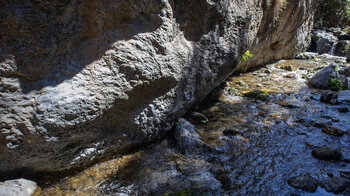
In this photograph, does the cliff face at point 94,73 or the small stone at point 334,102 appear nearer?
the cliff face at point 94,73

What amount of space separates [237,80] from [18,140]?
6.51m

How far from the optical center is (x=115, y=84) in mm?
2668

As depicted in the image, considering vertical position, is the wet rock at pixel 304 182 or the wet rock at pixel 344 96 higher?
the wet rock at pixel 344 96

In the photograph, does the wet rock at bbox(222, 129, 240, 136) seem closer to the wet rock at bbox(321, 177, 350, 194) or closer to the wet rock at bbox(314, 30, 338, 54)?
the wet rock at bbox(321, 177, 350, 194)

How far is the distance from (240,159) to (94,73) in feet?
8.35

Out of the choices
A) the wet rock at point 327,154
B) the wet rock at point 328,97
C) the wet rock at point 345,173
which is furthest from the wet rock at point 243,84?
the wet rock at point 345,173

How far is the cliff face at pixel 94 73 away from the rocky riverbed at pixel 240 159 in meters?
0.34

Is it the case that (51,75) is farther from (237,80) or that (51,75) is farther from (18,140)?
(237,80)

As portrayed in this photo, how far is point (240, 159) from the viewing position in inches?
118

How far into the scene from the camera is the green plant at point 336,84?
5.91 meters


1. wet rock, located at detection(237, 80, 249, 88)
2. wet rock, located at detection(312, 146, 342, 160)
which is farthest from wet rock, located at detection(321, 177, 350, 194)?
wet rock, located at detection(237, 80, 249, 88)

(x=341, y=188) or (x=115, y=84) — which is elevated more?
(x=115, y=84)

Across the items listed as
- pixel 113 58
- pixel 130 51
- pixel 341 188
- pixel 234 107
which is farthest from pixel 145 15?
pixel 341 188

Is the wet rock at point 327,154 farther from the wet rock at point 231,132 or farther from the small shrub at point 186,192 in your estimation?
the small shrub at point 186,192
